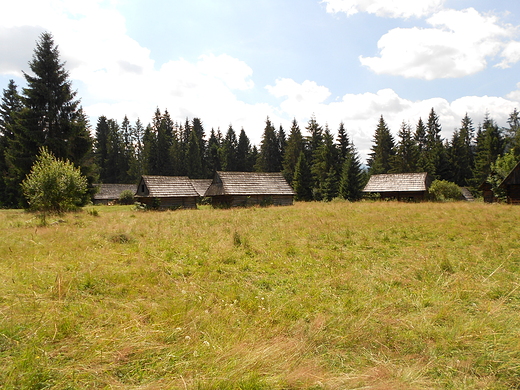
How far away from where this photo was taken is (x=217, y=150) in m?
73.1

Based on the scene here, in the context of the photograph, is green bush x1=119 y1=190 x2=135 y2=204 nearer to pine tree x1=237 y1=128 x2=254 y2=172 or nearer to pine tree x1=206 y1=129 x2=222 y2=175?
pine tree x1=206 y1=129 x2=222 y2=175

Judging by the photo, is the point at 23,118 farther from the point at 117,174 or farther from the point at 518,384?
the point at 117,174

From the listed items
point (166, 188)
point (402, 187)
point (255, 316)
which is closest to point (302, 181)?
point (402, 187)

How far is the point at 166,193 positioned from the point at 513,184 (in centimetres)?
3085

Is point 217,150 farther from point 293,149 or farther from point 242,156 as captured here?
point 293,149

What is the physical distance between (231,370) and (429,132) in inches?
2995

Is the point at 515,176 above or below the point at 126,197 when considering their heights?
above

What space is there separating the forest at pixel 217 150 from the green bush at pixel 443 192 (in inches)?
145

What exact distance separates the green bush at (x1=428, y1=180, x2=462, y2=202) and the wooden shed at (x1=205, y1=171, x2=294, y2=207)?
1737 cm

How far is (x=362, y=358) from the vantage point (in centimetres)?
385

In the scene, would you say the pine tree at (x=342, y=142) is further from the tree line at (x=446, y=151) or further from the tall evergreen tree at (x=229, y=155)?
the tall evergreen tree at (x=229, y=155)

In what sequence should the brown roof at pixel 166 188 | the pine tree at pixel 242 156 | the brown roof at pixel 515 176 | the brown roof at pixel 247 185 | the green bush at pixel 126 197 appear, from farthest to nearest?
the pine tree at pixel 242 156
the green bush at pixel 126 197
the brown roof at pixel 247 185
the brown roof at pixel 166 188
the brown roof at pixel 515 176

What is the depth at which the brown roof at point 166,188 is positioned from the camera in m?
31.4

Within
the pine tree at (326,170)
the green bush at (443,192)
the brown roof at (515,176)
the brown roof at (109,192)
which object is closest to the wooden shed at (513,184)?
the brown roof at (515,176)
